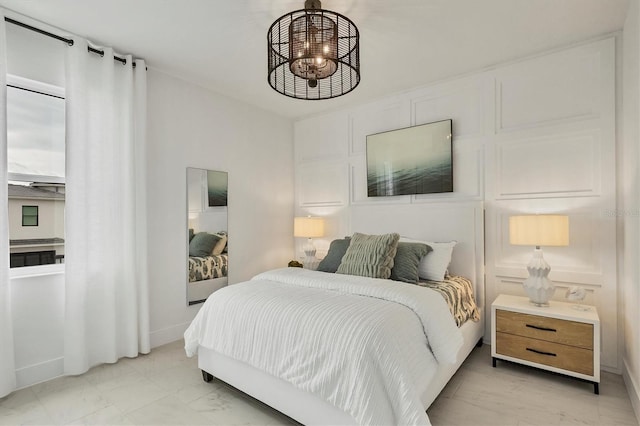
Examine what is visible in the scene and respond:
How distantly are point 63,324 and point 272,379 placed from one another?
1.89 m

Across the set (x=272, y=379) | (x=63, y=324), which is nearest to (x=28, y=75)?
(x=63, y=324)

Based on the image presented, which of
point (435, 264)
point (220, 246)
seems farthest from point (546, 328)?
point (220, 246)

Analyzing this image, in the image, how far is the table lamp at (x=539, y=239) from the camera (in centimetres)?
248

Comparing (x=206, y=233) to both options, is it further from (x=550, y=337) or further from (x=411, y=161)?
(x=550, y=337)

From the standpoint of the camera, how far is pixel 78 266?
260cm

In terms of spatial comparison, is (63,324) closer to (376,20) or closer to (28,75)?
(28,75)

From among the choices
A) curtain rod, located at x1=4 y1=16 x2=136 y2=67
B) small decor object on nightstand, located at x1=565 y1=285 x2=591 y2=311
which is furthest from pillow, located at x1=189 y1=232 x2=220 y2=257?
small decor object on nightstand, located at x1=565 y1=285 x2=591 y2=311

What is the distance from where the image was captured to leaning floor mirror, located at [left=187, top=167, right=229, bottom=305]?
3479 mm

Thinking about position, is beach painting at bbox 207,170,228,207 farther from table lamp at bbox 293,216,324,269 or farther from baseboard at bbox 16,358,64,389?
baseboard at bbox 16,358,64,389

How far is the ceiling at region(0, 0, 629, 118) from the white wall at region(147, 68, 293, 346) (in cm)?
44

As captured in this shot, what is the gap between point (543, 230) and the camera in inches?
98.7

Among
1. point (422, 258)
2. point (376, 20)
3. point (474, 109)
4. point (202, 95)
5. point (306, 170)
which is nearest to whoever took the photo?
point (376, 20)

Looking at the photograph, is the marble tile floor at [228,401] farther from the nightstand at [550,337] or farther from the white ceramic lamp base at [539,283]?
the white ceramic lamp base at [539,283]

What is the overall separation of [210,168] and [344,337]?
2653 millimetres
